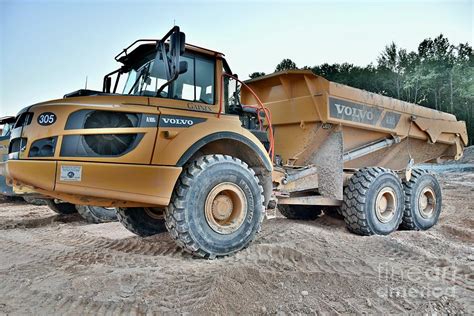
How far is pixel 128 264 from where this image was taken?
11.9ft

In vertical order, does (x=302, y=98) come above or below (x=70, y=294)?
above

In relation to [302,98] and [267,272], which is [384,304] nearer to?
[267,272]

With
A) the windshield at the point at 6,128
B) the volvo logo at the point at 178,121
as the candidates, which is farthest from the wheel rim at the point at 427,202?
the windshield at the point at 6,128

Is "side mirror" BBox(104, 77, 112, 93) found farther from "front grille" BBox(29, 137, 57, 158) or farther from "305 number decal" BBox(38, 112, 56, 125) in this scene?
"front grille" BBox(29, 137, 57, 158)

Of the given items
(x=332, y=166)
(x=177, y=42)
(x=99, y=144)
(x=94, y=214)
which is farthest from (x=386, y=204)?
(x=94, y=214)

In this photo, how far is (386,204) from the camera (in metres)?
5.63

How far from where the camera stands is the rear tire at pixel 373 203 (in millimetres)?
5207

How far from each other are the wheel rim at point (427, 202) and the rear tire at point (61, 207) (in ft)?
20.8

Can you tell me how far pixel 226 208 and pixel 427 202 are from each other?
13.7ft

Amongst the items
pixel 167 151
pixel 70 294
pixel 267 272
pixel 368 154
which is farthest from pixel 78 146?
pixel 368 154

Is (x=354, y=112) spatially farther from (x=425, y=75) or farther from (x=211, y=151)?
(x=425, y=75)

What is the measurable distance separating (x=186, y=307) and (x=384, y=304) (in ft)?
4.68

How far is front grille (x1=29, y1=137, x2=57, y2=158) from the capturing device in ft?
10.6

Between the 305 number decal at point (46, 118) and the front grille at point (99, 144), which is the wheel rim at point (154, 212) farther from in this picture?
the 305 number decal at point (46, 118)
